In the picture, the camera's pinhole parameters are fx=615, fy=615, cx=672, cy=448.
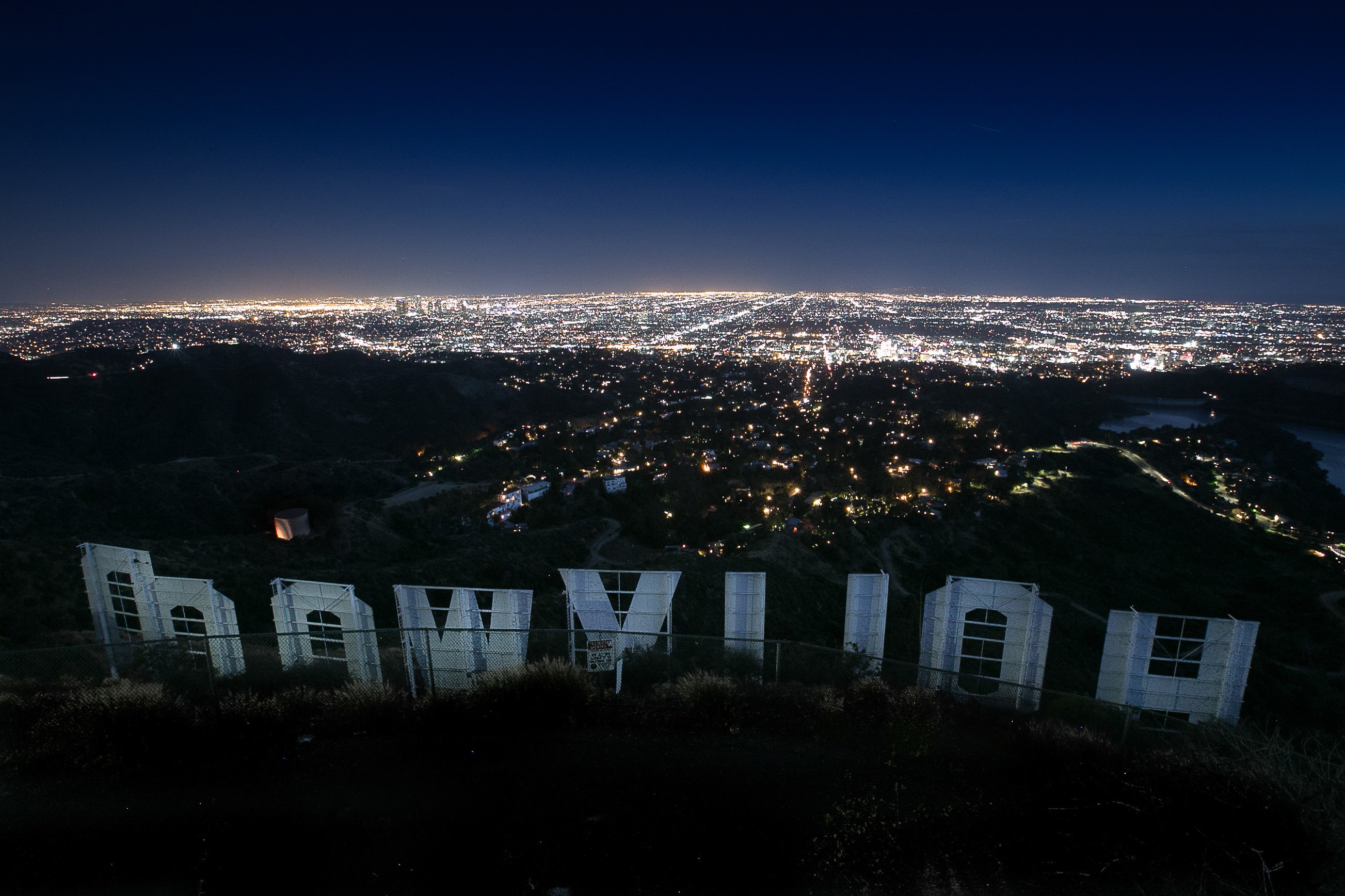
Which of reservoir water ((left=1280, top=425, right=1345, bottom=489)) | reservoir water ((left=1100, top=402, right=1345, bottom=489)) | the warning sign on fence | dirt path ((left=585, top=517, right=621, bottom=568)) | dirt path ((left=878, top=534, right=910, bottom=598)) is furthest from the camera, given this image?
reservoir water ((left=1100, top=402, right=1345, bottom=489))

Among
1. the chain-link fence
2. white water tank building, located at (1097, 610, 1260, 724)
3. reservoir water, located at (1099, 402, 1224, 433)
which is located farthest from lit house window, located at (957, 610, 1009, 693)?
reservoir water, located at (1099, 402, 1224, 433)

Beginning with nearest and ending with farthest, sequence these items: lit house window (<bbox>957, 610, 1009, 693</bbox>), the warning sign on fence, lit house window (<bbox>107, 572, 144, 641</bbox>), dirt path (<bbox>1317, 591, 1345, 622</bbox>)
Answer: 1. the warning sign on fence
2. lit house window (<bbox>957, 610, 1009, 693</bbox>)
3. lit house window (<bbox>107, 572, 144, 641</bbox>)
4. dirt path (<bbox>1317, 591, 1345, 622</bbox>)

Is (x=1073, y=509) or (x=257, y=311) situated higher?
(x=257, y=311)

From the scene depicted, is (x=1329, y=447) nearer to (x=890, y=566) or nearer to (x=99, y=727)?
(x=890, y=566)

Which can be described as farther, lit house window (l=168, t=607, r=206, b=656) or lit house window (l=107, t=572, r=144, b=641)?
lit house window (l=107, t=572, r=144, b=641)

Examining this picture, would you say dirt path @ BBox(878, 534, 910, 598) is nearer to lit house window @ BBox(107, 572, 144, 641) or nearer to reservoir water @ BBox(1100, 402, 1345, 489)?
lit house window @ BBox(107, 572, 144, 641)

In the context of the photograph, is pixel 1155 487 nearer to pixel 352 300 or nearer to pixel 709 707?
pixel 709 707

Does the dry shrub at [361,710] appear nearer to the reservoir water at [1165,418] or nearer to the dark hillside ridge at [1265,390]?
the reservoir water at [1165,418]

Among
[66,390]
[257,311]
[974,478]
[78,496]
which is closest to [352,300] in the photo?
[257,311]
